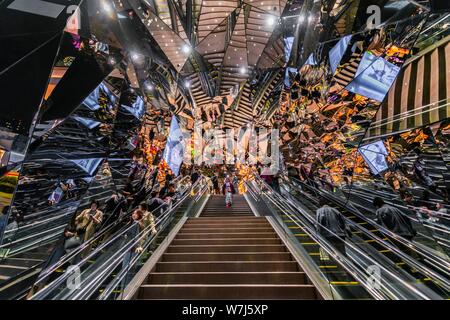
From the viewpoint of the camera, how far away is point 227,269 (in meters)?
3.04

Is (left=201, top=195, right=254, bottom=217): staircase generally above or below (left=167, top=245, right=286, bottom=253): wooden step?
below

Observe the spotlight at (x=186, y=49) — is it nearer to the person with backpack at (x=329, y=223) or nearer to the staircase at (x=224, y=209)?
the person with backpack at (x=329, y=223)

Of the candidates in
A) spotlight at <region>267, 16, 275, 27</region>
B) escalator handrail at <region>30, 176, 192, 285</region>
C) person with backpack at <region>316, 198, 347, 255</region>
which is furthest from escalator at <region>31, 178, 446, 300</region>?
spotlight at <region>267, 16, 275, 27</region>

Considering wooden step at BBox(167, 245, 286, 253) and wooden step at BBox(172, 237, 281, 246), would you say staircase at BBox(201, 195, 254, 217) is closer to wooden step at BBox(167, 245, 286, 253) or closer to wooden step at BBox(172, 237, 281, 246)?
wooden step at BBox(172, 237, 281, 246)

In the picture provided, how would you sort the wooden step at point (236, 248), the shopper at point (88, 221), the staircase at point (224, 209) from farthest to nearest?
the staircase at point (224, 209) → the wooden step at point (236, 248) → the shopper at point (88, 221)

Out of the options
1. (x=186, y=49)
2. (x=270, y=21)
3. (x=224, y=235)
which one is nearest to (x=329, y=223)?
(x=224, y=235)

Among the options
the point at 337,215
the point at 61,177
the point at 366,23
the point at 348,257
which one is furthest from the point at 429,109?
the point at 61,177

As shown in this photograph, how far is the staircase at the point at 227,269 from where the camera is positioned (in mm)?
2469

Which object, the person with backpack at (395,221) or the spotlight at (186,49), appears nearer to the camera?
the person with backpack at (395,221)

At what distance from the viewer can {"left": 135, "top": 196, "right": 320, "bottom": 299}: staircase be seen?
8.10ft

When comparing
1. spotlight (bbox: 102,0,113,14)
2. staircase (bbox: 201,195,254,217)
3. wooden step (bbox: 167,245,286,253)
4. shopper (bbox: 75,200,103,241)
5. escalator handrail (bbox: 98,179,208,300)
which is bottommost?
staircase (bbox: 201,195,254,217)

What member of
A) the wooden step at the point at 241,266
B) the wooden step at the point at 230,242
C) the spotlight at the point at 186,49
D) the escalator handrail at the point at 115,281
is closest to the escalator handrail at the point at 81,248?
the escalator handrail at the point at 115,281

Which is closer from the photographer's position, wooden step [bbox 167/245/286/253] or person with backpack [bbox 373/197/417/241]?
person with backpack [bbox 373/197/417/241]
